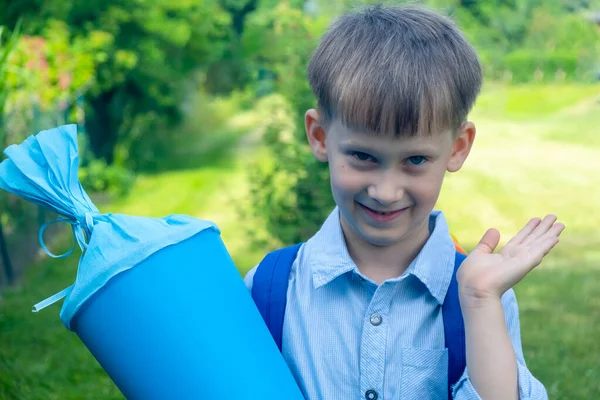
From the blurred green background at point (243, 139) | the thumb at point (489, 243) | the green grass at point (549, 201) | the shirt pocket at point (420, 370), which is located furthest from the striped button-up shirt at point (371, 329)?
the green grass at point (549, 201)

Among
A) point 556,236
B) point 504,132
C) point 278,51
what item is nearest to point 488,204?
point 278,51

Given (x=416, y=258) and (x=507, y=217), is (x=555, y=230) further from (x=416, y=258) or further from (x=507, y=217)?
(x=507, y=217)

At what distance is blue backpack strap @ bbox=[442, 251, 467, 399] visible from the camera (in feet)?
5.88

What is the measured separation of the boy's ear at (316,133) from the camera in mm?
1912

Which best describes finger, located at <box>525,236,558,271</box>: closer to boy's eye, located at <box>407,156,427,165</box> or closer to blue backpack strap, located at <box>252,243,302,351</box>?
boy's eye, located at <box>407,156,427,165</box>

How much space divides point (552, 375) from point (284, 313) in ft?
9.45

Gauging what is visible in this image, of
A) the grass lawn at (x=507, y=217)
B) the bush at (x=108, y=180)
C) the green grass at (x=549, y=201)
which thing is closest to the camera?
the grass lawn at (x=507, y=217)

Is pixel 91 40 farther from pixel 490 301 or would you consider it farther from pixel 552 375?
pixel 490 301

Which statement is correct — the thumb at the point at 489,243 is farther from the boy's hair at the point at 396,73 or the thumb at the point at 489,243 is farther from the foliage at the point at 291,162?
the foliage at the point at 291,162

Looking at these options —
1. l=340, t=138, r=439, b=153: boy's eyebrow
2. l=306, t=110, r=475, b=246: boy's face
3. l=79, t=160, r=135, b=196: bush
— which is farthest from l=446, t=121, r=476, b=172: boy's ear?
l=79, t=160, r=135, b=196: bush

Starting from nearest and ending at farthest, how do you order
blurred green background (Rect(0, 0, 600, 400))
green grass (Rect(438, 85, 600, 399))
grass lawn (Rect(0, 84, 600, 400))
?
grass lawn (Rect(0, 84, 600, 400)) → green grass (Rect(438, 85, 600, 399)) → blurred green background (Rect(0, 0, 600, 400))

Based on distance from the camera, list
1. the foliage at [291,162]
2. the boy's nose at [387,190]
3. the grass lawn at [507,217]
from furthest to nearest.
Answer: the foliage at [291,162] < the grass lawn at [507,217] < the boy's nose at [387,190]

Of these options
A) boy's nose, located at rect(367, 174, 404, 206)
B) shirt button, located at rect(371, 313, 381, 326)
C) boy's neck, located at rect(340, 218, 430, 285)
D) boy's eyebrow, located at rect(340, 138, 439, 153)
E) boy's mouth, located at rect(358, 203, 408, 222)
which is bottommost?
shirt button, located at rect(371, 313, 381, 326)

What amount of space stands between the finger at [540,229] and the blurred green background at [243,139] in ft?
1.81
